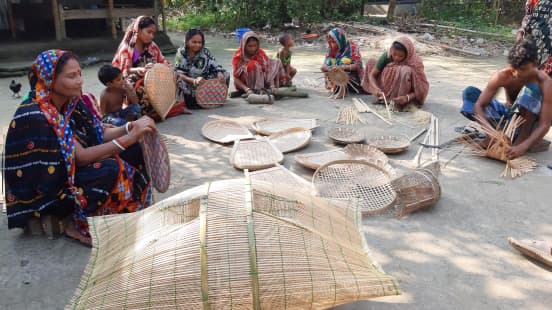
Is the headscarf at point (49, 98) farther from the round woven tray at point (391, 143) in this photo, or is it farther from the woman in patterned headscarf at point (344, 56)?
the woman in patterned headscarf at point (344, 56)

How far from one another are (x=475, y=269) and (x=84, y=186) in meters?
1.96

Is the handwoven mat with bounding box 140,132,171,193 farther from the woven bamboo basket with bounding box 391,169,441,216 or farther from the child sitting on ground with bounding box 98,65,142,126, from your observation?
the woven bamboo basket with bounding box 391,169,441,216

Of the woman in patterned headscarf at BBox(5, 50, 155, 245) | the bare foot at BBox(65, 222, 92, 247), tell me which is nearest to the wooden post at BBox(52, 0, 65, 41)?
the woman in patterned headscarf at BBox(5, 50, 155, 245)

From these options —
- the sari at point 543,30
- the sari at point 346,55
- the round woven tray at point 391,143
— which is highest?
the sari at point 543,30

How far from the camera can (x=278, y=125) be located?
4.11 meters

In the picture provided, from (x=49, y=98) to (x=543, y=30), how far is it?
4.56 meters

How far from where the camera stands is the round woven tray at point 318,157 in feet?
10.3

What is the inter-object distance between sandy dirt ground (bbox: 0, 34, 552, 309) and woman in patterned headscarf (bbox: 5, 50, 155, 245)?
230 millimetres

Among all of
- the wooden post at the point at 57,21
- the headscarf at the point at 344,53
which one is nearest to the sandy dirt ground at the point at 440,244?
the headscarf at the point at 344,53

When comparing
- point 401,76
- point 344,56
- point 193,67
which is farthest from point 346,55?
point 193,67

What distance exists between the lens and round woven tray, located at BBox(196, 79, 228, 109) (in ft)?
15.8

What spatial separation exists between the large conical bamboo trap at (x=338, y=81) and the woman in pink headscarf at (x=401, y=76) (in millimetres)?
341

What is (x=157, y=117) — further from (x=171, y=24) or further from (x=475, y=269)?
(x=171, y=24)

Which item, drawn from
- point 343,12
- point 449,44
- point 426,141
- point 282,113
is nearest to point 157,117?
point 282,113
